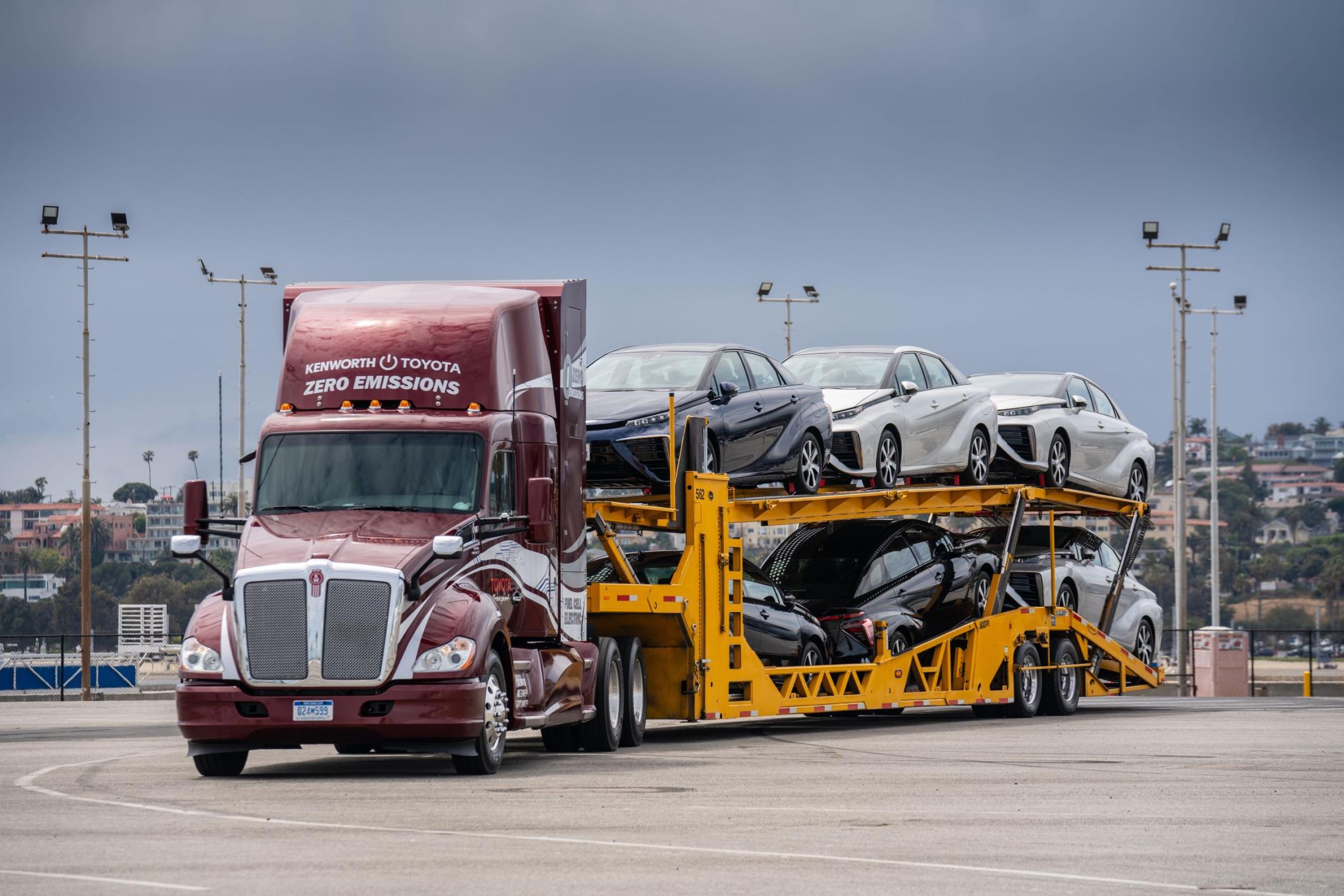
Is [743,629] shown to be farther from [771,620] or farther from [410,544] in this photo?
[410,544]

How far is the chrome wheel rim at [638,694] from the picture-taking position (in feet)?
60.4

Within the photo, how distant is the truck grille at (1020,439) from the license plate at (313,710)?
12.8m

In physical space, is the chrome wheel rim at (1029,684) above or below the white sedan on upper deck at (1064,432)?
Result: below

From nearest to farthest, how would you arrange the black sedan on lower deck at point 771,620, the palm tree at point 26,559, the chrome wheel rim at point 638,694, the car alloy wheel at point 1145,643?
the chrome wheel rim at point 638,694 < the black sedan on lower deck at point 771,620 < the car alloy wheel at point 1145,643 < the palm tree at point 26,559

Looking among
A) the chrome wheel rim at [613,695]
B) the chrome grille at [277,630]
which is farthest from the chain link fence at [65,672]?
the chrome grille at [277,630]

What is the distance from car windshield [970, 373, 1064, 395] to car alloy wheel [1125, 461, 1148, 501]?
2296 millimetres

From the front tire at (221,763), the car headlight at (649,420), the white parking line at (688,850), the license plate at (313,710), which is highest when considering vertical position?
the car headlight at (649,420)

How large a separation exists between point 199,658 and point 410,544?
173 cm

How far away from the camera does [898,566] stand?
904 inches

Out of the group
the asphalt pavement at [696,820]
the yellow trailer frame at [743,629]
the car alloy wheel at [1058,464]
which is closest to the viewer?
the asphalt pavement at [696,820]

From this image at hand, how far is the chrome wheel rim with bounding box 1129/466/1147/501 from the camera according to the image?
27.3 m

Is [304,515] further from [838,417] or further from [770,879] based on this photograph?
[838,417]

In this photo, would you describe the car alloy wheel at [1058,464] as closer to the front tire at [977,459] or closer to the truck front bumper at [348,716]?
the front tire at [977,459]

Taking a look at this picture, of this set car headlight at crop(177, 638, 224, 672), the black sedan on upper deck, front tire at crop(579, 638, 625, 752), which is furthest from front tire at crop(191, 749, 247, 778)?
the black sedan on upper deck
